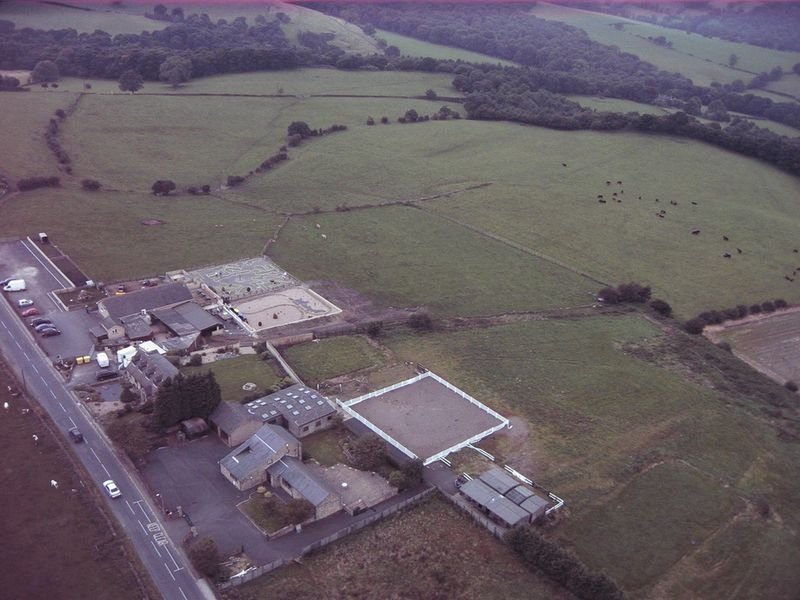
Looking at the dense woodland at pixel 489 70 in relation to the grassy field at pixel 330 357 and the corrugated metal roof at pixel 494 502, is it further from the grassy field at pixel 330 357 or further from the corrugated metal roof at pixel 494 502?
the corrugated metal roof at pixel 494 502

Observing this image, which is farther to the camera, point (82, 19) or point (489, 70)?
point (82, 19)

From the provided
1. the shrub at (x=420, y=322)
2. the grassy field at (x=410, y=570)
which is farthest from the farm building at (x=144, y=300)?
the grassy field at (x=410, y=570)

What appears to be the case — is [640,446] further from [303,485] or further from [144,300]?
[144,300]

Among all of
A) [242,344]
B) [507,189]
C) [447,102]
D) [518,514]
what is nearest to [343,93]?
[447,102]

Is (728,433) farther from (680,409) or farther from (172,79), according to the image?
(172,79)

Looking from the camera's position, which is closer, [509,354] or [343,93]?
[509,354]

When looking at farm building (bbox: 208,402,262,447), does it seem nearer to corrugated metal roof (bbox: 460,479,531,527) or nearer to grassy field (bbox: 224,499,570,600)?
grassy field (bbox: 224,499,570,600)

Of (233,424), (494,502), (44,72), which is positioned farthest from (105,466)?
(44,72)

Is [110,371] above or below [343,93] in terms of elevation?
below

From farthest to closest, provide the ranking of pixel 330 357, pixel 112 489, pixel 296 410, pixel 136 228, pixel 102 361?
1. pixel 136 228
2. pixel 330 357
3. pixel 102 361
4. pixel 296 410
5. pixel 112 489
